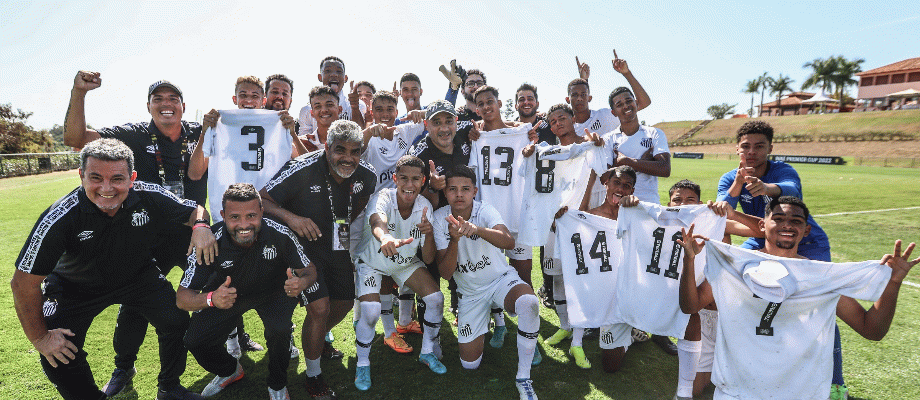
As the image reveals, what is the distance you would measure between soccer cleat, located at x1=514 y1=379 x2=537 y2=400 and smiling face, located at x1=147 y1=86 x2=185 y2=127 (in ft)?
14.2

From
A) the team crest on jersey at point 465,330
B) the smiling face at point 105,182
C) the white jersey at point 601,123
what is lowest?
the team crest on jersey at point 465,330

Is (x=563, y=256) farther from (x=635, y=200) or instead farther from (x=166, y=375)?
(x=166, y=375)

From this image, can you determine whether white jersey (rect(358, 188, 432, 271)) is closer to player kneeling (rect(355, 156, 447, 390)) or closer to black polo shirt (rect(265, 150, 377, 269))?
player kneeling (rect(355, 156, 447, 390))

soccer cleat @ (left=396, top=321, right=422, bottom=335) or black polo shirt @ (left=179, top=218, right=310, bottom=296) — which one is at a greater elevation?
black polo shirt @ (left=179, top=218, right=310, bottom=296)

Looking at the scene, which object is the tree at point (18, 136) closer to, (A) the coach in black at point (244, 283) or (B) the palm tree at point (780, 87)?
(A) the coach in black at point (244, 283)

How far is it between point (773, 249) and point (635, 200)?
1.18 meters

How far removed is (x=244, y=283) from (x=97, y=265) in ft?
3.79

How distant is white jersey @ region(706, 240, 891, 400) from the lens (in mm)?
3152

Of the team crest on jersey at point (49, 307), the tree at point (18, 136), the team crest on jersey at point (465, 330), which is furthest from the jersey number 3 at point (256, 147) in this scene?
the tree at point (18, 136)

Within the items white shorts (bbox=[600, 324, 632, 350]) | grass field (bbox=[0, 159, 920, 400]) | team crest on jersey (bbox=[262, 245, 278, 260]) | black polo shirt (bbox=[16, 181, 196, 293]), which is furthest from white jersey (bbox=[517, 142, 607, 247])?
black polo shirt (bbox=[16, 181, 196, 293])

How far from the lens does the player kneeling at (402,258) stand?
427cm

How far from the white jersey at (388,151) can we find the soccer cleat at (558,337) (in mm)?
2520

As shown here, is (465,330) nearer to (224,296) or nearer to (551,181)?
(551,181)

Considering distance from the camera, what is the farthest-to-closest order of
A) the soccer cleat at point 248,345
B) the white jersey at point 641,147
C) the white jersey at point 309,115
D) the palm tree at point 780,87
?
the palm tree at point 780,87 → the white jersey at point 309,115 → the white jersey at point 641,147 → the soccer cleat at point 248,345
